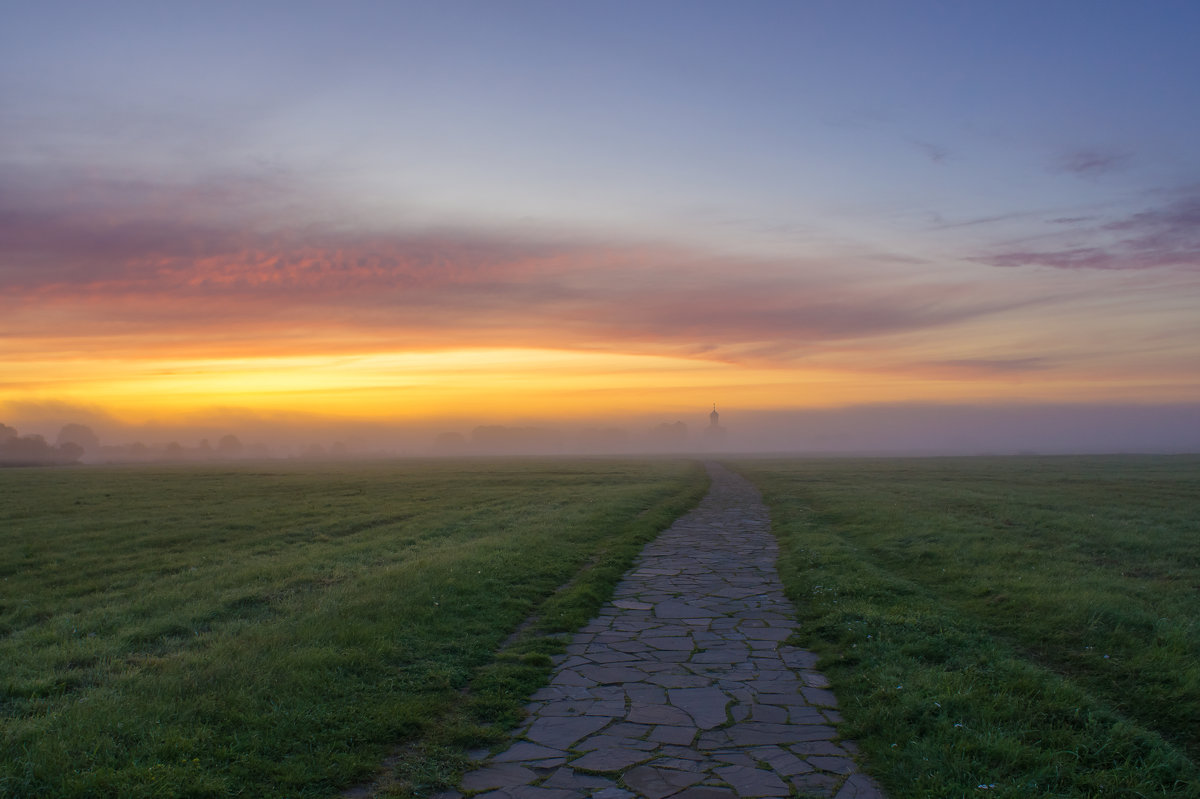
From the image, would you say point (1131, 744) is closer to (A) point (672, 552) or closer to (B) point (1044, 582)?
(B) point (1044, 582)

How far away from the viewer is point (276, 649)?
31.1 feet

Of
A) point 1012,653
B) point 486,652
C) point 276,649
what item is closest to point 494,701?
point 486,652

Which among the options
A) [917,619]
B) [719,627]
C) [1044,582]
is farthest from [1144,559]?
[719,627]

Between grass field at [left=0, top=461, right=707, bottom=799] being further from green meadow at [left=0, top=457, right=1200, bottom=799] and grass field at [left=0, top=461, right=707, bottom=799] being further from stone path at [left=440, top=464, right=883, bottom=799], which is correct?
stone path at [left=440, top=464, right=883, bottom=799]

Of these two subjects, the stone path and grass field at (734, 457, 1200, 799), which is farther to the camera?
grass field at (734, 457, 1200, 799)

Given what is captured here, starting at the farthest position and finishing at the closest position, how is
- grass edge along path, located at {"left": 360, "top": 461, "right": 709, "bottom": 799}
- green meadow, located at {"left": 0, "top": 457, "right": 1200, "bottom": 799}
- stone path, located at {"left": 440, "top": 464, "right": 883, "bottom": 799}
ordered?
green meadow, located at {"left": 0, "top": 457, "right": 1200, "bottom": 799}, grass edge along path, located at {"left": 360, "top": 461, "right": 709, "bottom": 799}, stone path, located at {"left": 440, "top": 464, "right": 883, "bottom": 799}

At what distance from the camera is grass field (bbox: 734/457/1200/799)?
6281 millimetres

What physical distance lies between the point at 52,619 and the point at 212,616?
3581 millimetres

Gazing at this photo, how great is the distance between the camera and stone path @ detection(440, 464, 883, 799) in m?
6.01

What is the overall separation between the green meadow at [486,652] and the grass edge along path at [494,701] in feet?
0.12

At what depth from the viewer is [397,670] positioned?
8867mm

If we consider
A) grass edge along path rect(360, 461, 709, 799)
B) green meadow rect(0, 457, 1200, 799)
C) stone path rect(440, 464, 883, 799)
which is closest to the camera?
stone path rect(440, 464, 883, 799)

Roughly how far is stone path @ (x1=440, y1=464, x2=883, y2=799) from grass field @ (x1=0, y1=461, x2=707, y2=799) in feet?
1.89

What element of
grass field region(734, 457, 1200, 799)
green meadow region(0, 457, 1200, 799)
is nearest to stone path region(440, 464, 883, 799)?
green meadow region(0, 457, 1200, 799)
